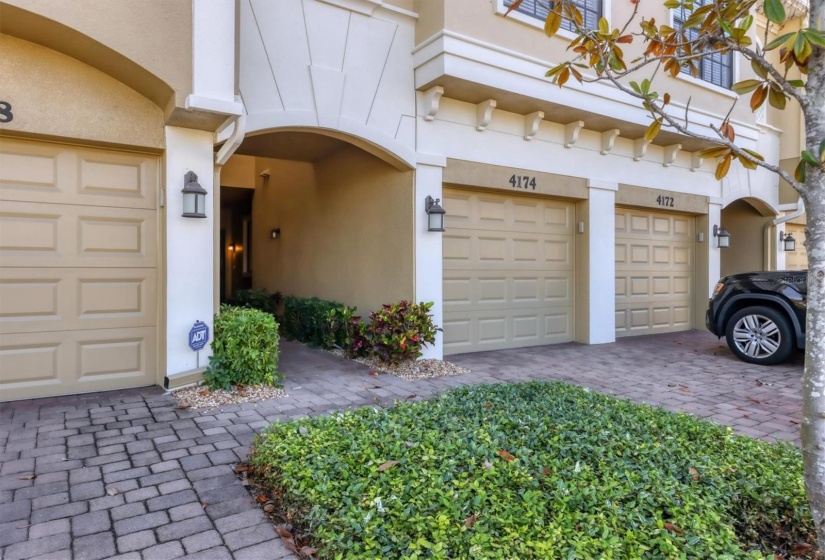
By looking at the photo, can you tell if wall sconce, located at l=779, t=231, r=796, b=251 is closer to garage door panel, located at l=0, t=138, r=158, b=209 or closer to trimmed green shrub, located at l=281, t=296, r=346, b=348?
trimmed green shrub, located at l=281, t=296, r=346, b=348

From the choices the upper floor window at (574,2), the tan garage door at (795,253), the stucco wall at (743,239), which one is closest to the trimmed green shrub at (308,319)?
the upper floor window at (574,2)

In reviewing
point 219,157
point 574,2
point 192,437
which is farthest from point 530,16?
point 192,437

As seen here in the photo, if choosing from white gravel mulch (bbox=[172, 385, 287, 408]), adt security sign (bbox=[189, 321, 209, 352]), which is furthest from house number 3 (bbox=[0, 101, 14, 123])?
white gravel mulch (bbox=[172, 385, 287, 408])

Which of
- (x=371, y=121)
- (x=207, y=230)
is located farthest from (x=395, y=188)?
(x=207, y=230)

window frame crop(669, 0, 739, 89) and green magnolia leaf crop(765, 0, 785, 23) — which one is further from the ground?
window frame crop(669, 0, 739, 89)

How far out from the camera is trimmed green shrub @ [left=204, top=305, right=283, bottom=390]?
4758 mm

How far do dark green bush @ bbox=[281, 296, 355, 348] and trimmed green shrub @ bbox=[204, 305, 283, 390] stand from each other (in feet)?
6.19

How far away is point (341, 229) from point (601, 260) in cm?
416

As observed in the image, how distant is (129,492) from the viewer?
277cm

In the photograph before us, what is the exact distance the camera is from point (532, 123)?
7.11 meters

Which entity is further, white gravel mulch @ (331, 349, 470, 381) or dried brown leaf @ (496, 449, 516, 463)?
white gravel mulch @ (331, 349, 470, 381)

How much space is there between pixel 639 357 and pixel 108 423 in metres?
6.35

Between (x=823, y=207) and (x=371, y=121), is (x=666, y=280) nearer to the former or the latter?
(x=371, y=121)

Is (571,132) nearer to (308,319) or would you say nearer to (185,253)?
(308,319)
